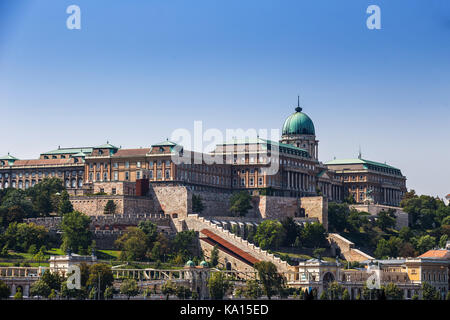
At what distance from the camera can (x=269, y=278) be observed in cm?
18275

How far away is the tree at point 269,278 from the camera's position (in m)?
180

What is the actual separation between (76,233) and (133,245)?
306 inches

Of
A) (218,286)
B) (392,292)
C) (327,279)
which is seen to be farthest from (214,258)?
(392,292)

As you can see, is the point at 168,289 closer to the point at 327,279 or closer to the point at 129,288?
the point at 129,288

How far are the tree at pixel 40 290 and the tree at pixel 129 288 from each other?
9307 mm

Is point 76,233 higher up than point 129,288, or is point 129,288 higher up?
point 76,233

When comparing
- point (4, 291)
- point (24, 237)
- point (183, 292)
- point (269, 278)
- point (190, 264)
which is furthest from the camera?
point (24, 237)

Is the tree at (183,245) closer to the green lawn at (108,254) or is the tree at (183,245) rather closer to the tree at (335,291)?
the green lawn at (108,254)

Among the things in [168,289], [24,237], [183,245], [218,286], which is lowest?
[168,289]

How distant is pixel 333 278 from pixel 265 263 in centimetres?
1239

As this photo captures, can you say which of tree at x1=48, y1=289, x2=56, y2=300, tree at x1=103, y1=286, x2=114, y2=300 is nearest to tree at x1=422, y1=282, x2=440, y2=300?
tree at x1=103, y1=286, x2=114, y2=300

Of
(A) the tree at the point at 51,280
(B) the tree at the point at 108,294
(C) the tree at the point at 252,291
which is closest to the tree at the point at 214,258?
(C) the tree at the point at 252,291

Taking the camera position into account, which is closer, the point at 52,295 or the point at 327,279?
the point at 52,295
